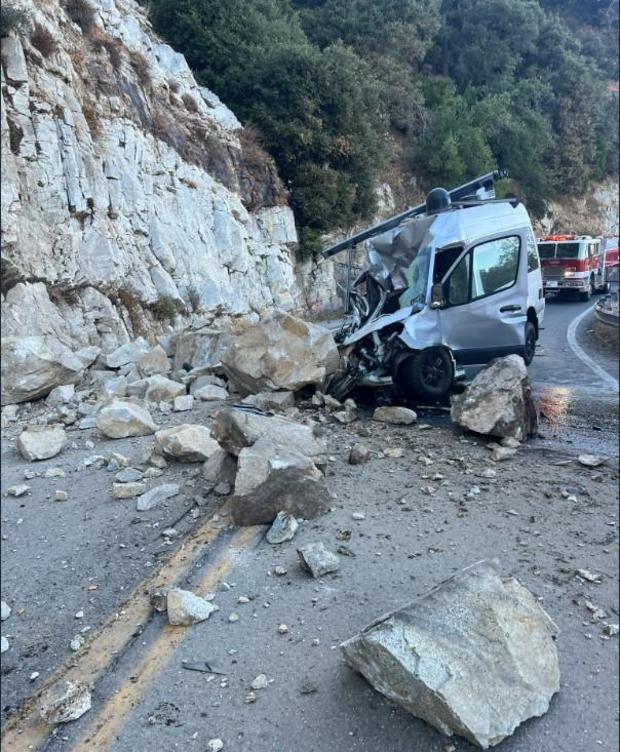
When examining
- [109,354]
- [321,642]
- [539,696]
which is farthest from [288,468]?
[109,354]

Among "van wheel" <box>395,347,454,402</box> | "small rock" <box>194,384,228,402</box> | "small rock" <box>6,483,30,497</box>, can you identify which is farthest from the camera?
"small rock" <box>194,384,228,402</box>

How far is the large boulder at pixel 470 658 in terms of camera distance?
1.64 m

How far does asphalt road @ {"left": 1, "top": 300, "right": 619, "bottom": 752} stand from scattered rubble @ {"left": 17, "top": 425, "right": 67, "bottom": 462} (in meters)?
0.99

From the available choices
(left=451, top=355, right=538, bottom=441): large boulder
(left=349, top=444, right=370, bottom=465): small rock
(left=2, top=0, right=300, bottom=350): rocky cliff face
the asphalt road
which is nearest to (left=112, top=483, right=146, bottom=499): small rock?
the asphalt road

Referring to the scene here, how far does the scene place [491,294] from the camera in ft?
9.16

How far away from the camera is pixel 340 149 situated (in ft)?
13.1

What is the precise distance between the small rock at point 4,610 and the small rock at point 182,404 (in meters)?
3.36

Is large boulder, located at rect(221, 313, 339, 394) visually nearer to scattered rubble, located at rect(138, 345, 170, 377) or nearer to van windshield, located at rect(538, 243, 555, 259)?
scattered rubble, located at rect(138, 345, 170, 377)

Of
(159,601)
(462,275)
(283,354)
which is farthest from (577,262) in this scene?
(283,354)

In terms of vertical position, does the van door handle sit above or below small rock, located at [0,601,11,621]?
above

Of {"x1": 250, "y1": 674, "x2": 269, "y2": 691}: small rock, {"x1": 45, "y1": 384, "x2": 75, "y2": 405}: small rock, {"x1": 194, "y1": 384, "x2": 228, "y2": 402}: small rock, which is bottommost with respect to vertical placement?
{"x1": 250, "y1": 674, "x2": 269, "y2": 691}: small rock

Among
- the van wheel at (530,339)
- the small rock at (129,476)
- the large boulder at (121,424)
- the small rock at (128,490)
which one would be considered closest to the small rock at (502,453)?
the van wheel at (530,339)

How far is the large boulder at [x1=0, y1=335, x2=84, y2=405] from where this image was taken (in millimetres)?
6480

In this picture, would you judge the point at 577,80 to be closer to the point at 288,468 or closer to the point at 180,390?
the point at 288,468
